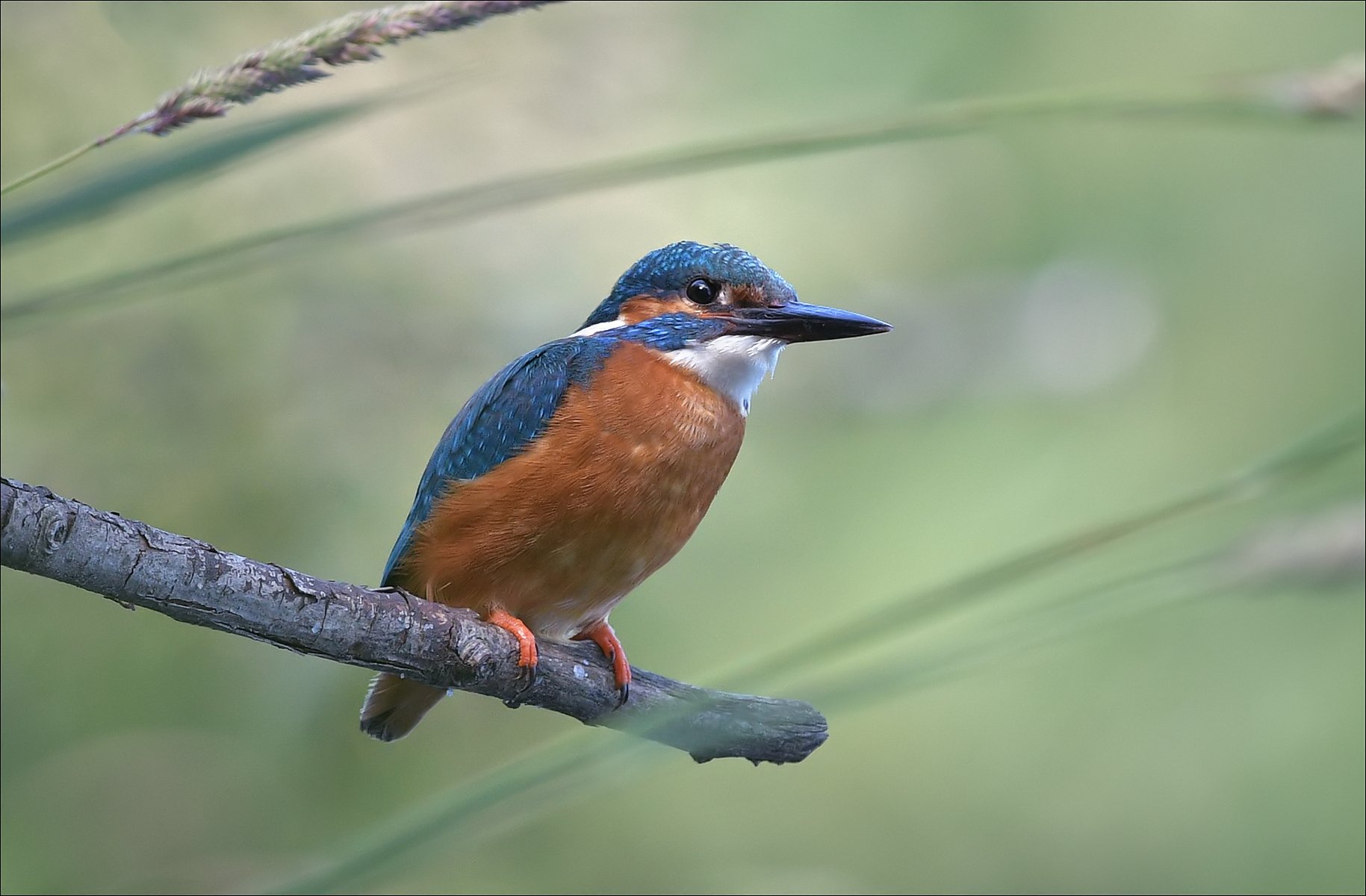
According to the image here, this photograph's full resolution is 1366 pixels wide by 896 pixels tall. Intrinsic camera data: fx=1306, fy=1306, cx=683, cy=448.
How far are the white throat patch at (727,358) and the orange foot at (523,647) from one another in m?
0.68

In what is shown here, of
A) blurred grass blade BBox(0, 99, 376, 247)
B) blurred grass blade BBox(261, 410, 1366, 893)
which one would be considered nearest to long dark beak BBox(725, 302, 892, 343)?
blurred grass blade BBox(261, 410, 1366, 893)

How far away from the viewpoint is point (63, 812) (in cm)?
362

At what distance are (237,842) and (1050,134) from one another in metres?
4.64

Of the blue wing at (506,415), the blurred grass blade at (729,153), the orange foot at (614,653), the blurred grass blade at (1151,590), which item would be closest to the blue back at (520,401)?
the blue wing at (506,415)

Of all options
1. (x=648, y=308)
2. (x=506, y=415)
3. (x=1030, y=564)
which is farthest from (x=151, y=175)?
(x=648, y=308)

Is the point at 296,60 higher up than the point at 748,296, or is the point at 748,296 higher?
the point at 748,296

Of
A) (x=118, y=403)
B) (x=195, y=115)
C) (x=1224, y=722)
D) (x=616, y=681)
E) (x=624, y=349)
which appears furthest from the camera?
(x=1224, y=722)

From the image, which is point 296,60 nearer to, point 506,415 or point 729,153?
point 729,153

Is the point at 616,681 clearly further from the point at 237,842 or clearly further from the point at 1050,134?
the point at 1050,134

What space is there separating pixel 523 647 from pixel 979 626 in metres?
1.29

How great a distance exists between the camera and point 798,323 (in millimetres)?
2814

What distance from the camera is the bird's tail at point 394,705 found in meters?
2.91

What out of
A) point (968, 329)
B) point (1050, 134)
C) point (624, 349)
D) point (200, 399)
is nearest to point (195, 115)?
point (624, 349)

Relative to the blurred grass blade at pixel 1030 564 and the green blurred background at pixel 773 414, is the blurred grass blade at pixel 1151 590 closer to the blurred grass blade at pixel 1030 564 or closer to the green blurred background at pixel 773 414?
the blurred grass blade at pixel 1030 564
